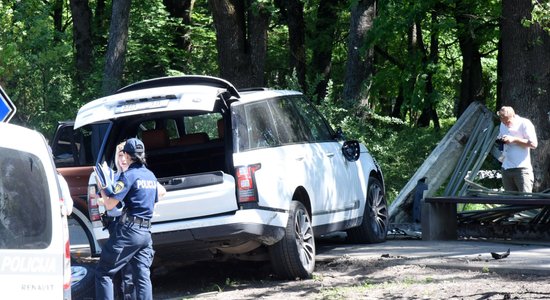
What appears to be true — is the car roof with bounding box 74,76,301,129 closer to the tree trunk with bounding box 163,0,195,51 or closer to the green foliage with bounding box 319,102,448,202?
the green foliage with bounding box 319,102,448,202

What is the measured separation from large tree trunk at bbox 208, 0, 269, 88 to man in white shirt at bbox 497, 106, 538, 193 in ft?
23.1

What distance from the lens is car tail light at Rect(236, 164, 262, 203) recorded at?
10.6 meters

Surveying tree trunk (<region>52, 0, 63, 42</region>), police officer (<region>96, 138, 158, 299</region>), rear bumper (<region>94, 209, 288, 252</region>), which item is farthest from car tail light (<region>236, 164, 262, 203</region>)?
tree trunk (<region>52, 0, 63, 42</region>)

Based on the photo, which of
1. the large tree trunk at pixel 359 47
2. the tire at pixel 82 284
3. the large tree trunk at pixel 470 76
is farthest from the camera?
the large tree trunk at pixel 470 76

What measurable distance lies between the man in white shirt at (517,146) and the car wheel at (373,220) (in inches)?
79.5

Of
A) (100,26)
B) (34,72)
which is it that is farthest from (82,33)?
(34,72)

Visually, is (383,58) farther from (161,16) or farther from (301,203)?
(301,203)

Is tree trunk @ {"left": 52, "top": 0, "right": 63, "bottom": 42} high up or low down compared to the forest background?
up

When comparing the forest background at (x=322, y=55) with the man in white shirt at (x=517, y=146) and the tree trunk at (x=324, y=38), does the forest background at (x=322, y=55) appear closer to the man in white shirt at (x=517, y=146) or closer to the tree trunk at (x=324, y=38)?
the tree trunk at (x=324, y=38)

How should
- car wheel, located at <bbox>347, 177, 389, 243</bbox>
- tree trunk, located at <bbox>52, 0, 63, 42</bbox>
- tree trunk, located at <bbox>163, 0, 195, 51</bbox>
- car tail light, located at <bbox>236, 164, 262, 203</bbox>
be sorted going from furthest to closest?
tree trunk, located at <bbox>52, 0, 63, 42</bbox>
tree trunk, located at <bbox>163, 0, 195, 51</bbox>
car wheel, located at <bbox>347, 177, 389, 243</bbox>
car tail light, located at <bbox>236, 164, 262, 203</bbox>

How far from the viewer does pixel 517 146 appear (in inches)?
587

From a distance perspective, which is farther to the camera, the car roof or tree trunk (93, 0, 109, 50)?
tree trunk (93, 0, 109, 50)

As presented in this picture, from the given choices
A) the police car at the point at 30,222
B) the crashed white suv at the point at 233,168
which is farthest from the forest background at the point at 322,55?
the police car at the point at 30,222

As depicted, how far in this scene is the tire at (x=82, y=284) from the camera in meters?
10.3
